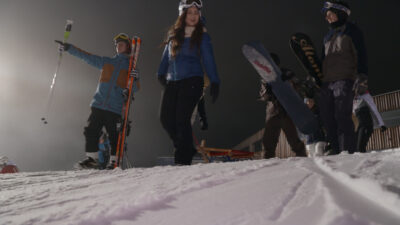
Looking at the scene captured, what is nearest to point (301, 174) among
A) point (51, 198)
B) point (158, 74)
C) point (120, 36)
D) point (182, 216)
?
point (182, 216)

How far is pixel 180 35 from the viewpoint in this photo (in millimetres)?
3033

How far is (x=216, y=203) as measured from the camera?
975 mm

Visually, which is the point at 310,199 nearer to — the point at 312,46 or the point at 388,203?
the point at 388,203

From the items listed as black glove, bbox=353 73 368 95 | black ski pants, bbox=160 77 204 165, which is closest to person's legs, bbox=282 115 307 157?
black glove, bbox=353 73 368 95

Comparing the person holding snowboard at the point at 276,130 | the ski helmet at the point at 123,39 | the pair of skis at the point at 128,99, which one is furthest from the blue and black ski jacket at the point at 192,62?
the ski helmet at the point at 123,39

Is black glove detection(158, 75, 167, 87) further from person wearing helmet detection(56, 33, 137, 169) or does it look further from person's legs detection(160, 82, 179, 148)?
person wearing helmet detection(56, 33, 137, 169)

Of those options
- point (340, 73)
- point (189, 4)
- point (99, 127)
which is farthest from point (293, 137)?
point (99, 127)

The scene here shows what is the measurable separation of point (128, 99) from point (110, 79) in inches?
18.2

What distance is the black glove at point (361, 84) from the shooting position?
9.52ft

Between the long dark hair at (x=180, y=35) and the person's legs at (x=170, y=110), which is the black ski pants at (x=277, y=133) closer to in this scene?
the person's legs at (x=170, y=110)

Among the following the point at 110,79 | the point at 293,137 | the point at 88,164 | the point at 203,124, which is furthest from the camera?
the point at 110,79

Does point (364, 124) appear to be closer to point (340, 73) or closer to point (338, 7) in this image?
point (340, 73)

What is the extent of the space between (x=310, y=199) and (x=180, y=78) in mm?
2165

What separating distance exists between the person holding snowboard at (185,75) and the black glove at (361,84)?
1.34 metres
